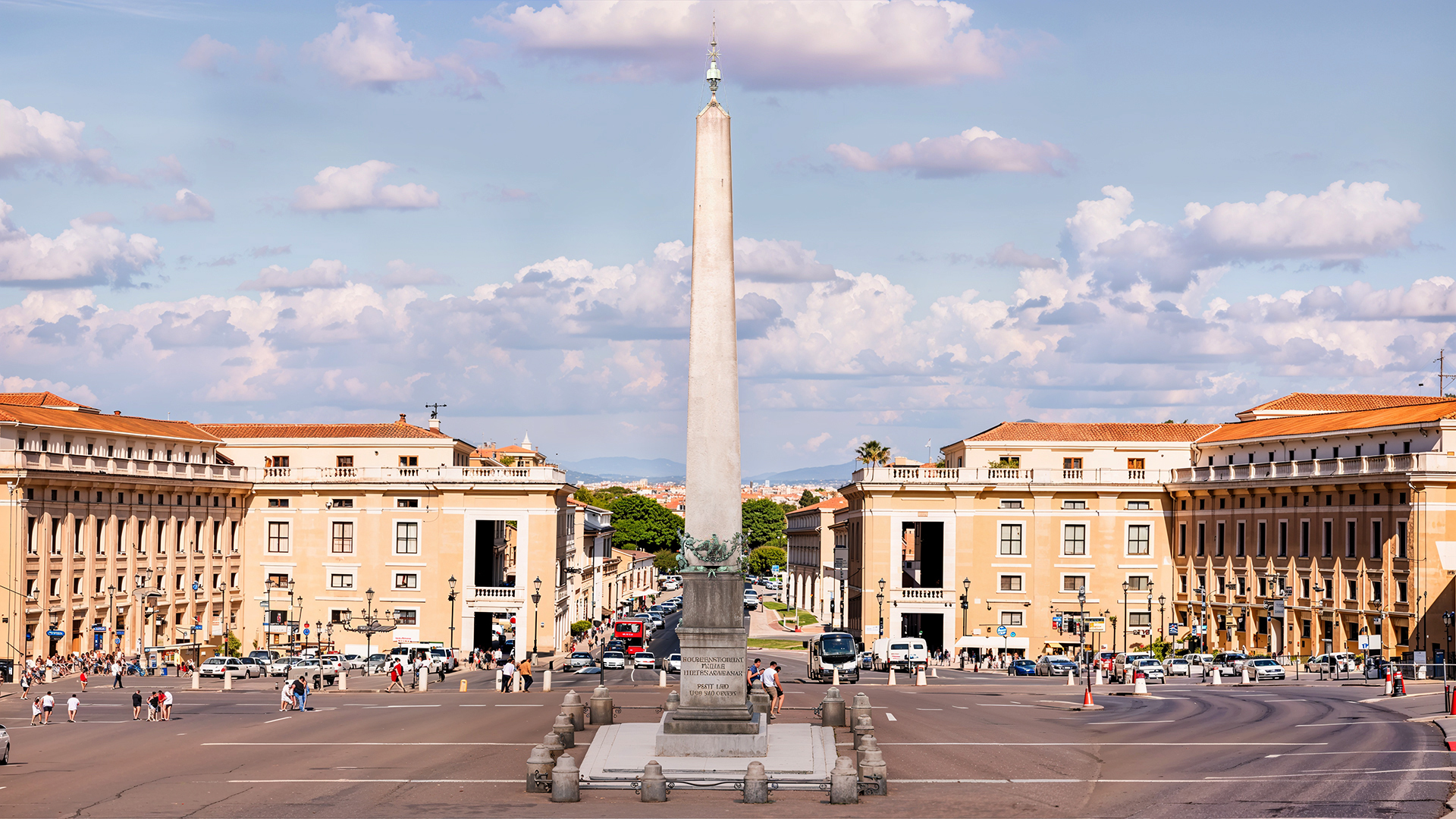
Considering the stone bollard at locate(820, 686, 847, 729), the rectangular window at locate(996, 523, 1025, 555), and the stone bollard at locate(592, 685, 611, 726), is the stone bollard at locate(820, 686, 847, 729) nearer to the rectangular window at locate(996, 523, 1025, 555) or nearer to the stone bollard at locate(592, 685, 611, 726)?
the stone bollard at locate(592, 685, 611, 726)

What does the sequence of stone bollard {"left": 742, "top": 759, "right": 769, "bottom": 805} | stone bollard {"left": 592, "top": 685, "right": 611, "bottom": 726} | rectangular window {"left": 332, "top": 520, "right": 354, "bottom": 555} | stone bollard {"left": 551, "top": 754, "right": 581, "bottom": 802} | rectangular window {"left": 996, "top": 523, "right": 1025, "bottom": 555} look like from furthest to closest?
rectangular window {"left": 332, "top": 520, "right": 354, "bottom": 555}
rectangular window {"left": 996, "top": 523, "right": 1025, "bottom": 555}
stone bollard {"left": 592, "top": 685, "right": 611, "bottom": 726}
stone bollard {"left": 551, "top": 754, "right": 581, "bottom": 802}
stone bollard {"left": 742, "top": 759, "right": 769, "bottom": 805}

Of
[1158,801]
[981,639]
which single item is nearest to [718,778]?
[1158,801]

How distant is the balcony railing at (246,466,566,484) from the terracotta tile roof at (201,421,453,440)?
4403 millimetres

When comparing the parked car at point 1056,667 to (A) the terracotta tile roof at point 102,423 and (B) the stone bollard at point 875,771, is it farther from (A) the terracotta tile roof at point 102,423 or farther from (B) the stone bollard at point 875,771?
(A) the terracotta tile roof at point 102,423

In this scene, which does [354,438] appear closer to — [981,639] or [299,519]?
[299,519]

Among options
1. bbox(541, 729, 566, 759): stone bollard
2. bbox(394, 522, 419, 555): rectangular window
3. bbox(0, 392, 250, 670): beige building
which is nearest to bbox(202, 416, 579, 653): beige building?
bbox(394, 522, 419, 555): rectangular window

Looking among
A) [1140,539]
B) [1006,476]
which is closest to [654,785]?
[1006,476]

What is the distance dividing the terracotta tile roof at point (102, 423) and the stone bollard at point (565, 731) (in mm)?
55223

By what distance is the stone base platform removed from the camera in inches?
1359

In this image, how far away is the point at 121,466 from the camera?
309 ft

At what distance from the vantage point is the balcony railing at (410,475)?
106 meters

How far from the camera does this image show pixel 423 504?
349ft

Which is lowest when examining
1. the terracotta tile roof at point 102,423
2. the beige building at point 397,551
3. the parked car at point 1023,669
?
the parked car at point 1023,669

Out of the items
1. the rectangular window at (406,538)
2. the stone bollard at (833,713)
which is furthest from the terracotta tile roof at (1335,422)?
the rectangular window at (406,538)
